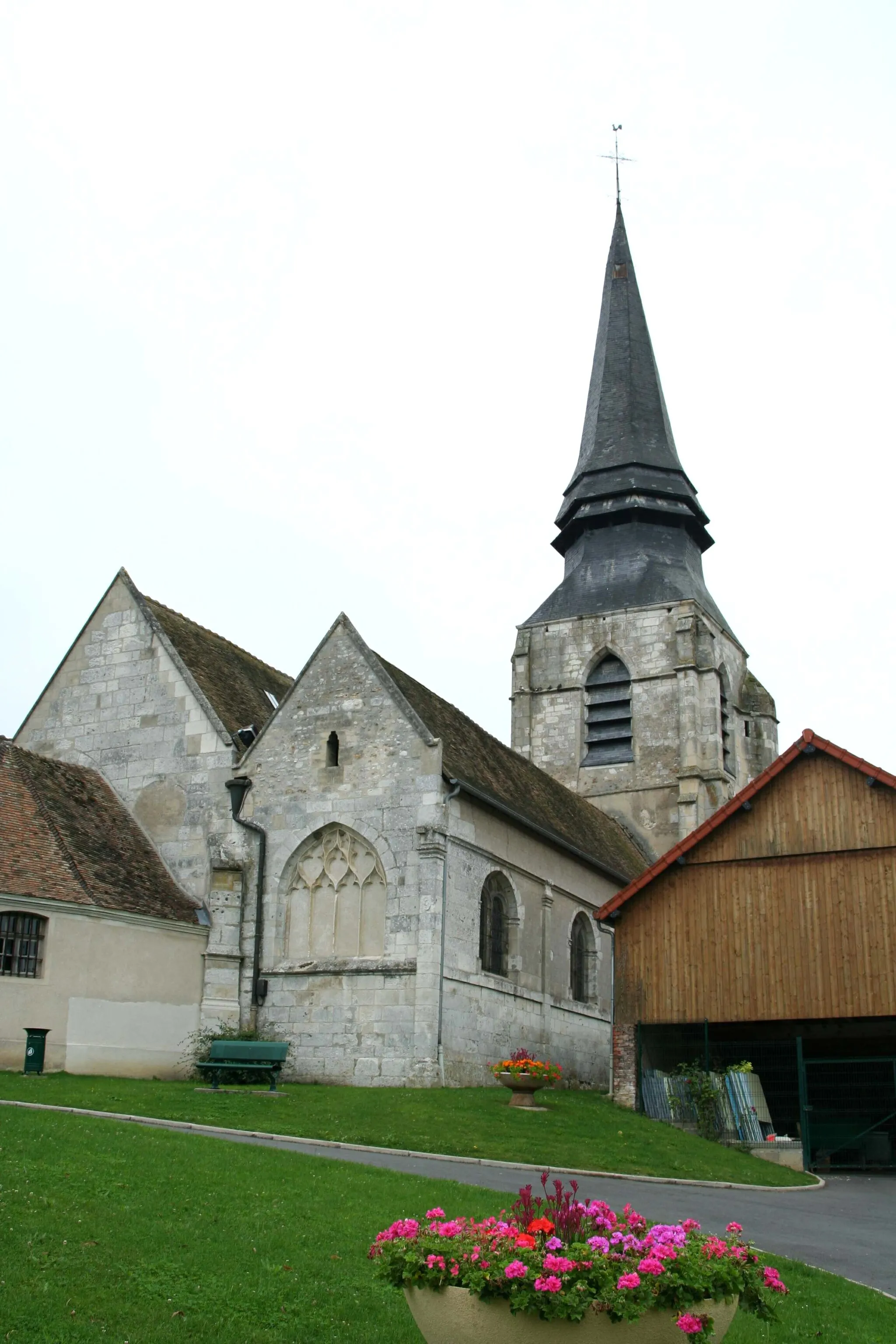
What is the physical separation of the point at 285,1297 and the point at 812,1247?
5877mm

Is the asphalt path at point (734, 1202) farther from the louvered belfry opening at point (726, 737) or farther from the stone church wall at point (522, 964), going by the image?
the louvered belfry opening at point (726, 737)

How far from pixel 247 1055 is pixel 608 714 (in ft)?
78.2

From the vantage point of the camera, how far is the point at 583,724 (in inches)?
1764

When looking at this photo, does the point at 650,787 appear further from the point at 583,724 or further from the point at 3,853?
the point at 3,853

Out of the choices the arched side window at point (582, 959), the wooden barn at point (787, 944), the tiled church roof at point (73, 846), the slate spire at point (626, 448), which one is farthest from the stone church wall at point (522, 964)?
the slate spire at point (626, 448)

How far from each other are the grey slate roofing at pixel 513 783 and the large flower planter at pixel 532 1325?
18.1 m

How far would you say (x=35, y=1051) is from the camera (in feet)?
72.2

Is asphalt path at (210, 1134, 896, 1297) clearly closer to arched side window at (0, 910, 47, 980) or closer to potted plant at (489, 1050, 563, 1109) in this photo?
potted plant at (489, 1050, 563, 1109)

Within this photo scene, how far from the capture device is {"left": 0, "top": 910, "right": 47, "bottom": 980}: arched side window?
22.7m

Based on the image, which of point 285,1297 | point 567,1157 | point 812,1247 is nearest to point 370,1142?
point 567,1157

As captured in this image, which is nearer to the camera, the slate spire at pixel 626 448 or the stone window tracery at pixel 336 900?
the stone window tracery at pixel 336 900

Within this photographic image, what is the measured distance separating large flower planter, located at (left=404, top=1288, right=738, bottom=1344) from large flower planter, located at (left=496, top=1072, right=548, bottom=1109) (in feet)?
47.9

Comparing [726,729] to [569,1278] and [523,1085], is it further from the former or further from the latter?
[569,1278]

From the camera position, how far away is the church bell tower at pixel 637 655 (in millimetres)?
42594
